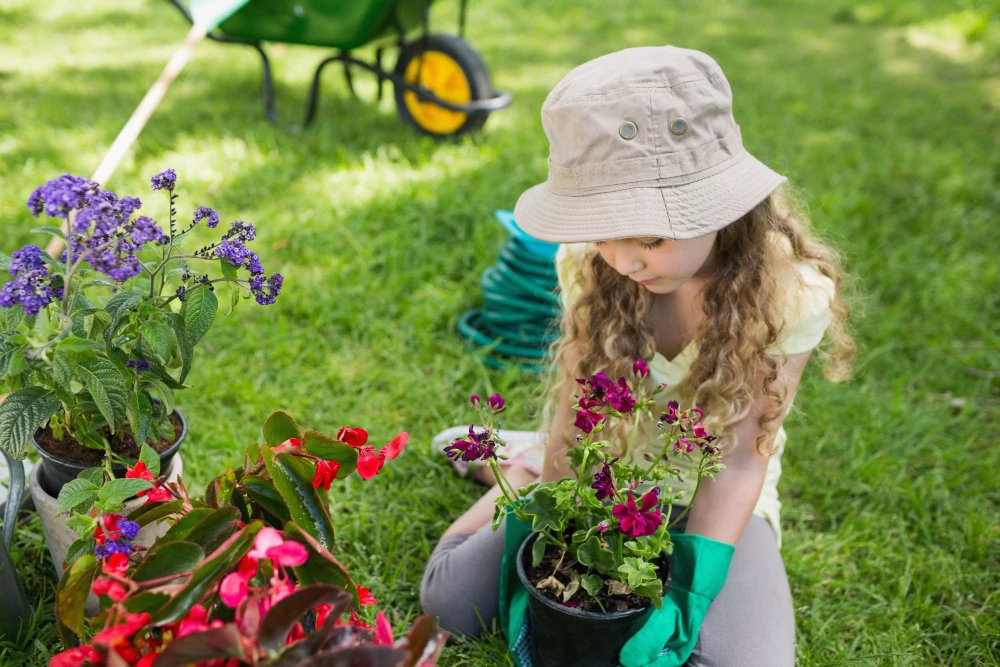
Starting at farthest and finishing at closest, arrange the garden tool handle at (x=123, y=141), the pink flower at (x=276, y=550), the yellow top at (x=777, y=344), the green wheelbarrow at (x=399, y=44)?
1. the green wheelbarrow at (x=399, y=44)
2. the garden tool handle at (x=123, y=141)
3. the yellow top at (x=777, y=344)
4. the pink flower at (x=276, y=550)

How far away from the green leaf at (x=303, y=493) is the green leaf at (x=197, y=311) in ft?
0.77

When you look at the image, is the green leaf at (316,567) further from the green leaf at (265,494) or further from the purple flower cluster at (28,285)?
the purple flower cluster at (28,285)

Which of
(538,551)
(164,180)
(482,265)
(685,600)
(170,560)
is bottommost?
(482,265)

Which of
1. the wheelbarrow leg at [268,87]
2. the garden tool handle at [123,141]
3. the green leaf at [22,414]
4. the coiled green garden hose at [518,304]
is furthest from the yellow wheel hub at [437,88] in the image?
the green leaf at [22,414]

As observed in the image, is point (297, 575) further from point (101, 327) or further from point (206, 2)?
point (206, 2)

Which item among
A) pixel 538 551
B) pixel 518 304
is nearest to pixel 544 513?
pixel 538 551

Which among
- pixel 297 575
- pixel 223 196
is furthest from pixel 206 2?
pixel 297 575

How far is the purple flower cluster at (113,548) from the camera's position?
1.05 metres

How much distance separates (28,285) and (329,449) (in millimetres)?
433

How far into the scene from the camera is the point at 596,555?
1.31 m

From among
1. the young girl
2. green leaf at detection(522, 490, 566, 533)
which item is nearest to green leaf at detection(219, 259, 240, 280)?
the young girl

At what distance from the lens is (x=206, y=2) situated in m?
3.35

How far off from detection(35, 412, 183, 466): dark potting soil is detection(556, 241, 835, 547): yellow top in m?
0.81

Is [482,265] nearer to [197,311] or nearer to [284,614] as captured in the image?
[197,311]
